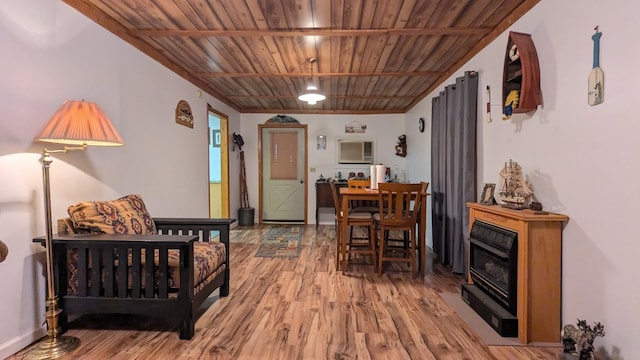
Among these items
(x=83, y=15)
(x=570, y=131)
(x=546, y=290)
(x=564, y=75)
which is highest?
(x=83, y=15)

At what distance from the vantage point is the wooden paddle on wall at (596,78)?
1.67m

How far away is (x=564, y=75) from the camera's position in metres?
1.93

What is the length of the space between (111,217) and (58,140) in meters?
0.61

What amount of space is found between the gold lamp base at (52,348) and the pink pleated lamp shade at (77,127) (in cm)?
118

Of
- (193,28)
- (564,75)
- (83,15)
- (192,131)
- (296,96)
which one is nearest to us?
(564,75)

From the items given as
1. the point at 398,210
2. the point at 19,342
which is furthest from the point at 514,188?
the point at 19,342

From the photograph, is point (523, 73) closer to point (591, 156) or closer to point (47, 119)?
point (591, 156)

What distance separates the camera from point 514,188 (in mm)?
2238

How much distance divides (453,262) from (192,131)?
135 inches

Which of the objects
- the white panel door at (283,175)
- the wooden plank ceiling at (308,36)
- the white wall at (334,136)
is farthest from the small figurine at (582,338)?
the white panel door at (283,175)

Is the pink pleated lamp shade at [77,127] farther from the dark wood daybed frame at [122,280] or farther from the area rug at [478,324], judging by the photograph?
the area rug at [478,324]

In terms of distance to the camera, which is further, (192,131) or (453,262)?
(192,131)

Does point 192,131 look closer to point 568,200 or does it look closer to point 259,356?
point 259,356

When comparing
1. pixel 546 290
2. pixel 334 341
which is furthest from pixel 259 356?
pixel 546 290
